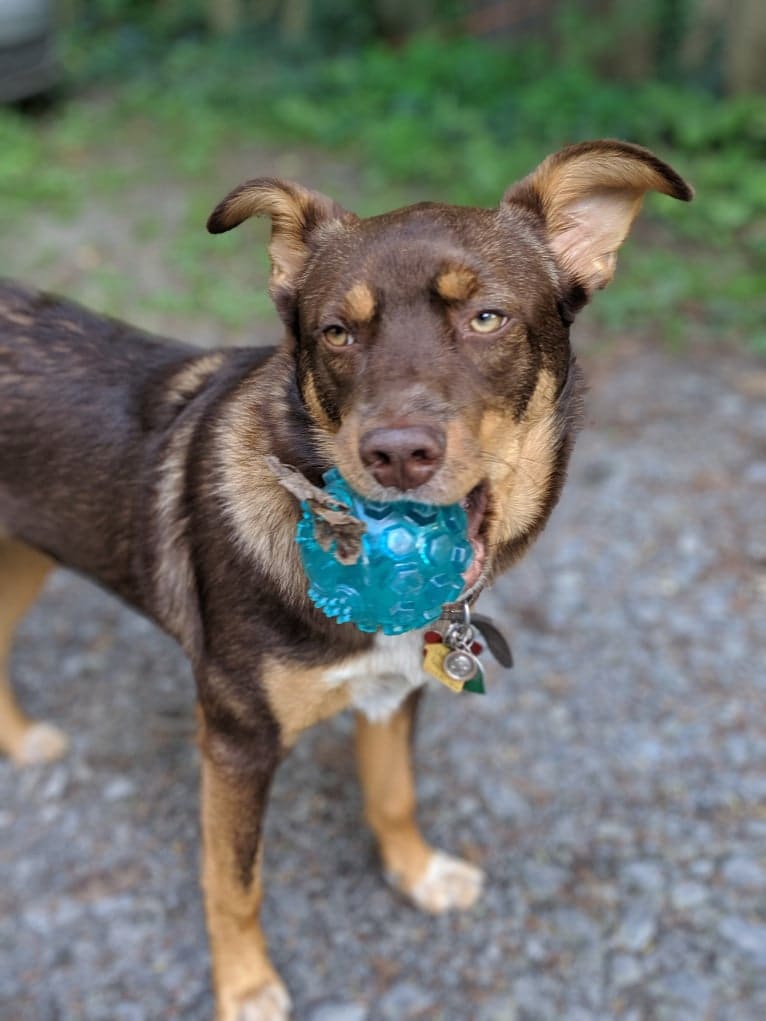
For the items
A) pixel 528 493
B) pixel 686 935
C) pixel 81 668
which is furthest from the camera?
pixel 81 668

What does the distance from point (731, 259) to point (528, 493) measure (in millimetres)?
4493

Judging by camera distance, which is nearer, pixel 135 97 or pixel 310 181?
pixel 310 181

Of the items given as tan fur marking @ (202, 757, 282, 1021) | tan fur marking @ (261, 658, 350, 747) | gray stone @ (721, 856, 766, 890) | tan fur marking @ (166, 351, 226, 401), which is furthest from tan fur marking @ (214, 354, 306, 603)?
gray stone @ (721, 856, 766, 890)

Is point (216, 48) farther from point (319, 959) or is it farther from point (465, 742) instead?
point (319, 959)

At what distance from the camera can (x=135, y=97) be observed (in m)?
9.83

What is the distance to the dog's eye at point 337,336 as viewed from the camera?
2.36 m

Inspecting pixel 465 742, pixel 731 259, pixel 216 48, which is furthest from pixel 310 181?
pixel 465 742

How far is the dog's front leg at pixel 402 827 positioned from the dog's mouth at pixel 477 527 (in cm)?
83

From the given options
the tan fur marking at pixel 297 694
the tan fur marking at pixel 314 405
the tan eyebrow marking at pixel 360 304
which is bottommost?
the tan fur marking at pixel 297 694

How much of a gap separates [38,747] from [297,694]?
5.39 feet

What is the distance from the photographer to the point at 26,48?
909 centimetres

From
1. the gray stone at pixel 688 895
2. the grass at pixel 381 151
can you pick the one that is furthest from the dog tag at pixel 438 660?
the grass at pixel 381 151

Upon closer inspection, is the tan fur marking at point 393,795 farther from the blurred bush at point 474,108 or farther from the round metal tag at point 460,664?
the blurred bush at point 474,108

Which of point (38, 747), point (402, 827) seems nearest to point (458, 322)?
point (402, 827)
